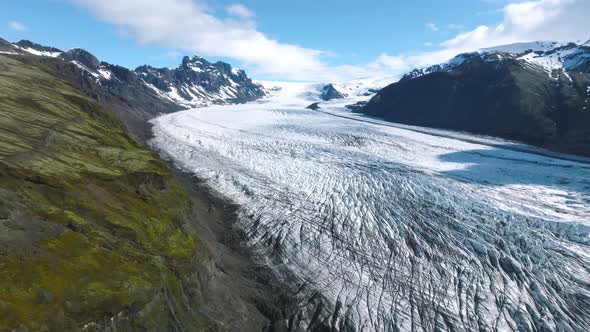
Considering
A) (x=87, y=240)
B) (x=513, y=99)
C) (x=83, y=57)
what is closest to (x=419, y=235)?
(x=87, y=240)

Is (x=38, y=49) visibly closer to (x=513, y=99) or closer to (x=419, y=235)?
(x=513, y=99)

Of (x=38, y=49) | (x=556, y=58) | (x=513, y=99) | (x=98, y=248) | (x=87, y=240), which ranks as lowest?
(x=98, y=248)

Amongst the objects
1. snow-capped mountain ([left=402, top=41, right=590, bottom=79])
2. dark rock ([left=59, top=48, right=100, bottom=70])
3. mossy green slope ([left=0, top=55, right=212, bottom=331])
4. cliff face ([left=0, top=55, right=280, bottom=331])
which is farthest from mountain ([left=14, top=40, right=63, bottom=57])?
snow-capped mountain ([left=402, top=41, right=590, bottom=79])

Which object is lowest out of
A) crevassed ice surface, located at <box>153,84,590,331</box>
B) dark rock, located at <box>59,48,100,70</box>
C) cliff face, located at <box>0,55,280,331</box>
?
crevassed ice surface, located at <box>153,84,590,331</box>

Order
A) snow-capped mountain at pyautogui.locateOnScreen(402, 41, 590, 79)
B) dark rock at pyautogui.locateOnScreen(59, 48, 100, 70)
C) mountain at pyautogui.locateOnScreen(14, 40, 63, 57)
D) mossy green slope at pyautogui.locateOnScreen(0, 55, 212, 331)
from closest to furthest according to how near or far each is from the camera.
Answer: mossy green slope at pyautogui.locateOnScreen(0, 55, 212, 331) < snow-capped mountain at pyautogui.locateOnScreen(402, 41, 590, 79) < mountain at pyautogui.locateOnScreen(14, 40, 63, 57) < dark rock at pyautogui.locateOnScreen(59, 48, 100, 70)

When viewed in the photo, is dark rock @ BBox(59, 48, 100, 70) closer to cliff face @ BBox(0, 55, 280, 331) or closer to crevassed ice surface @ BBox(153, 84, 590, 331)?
crevassed ice surface @ BBox(153, 84, 590, 331)

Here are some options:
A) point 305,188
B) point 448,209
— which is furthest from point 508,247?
point 305,188
